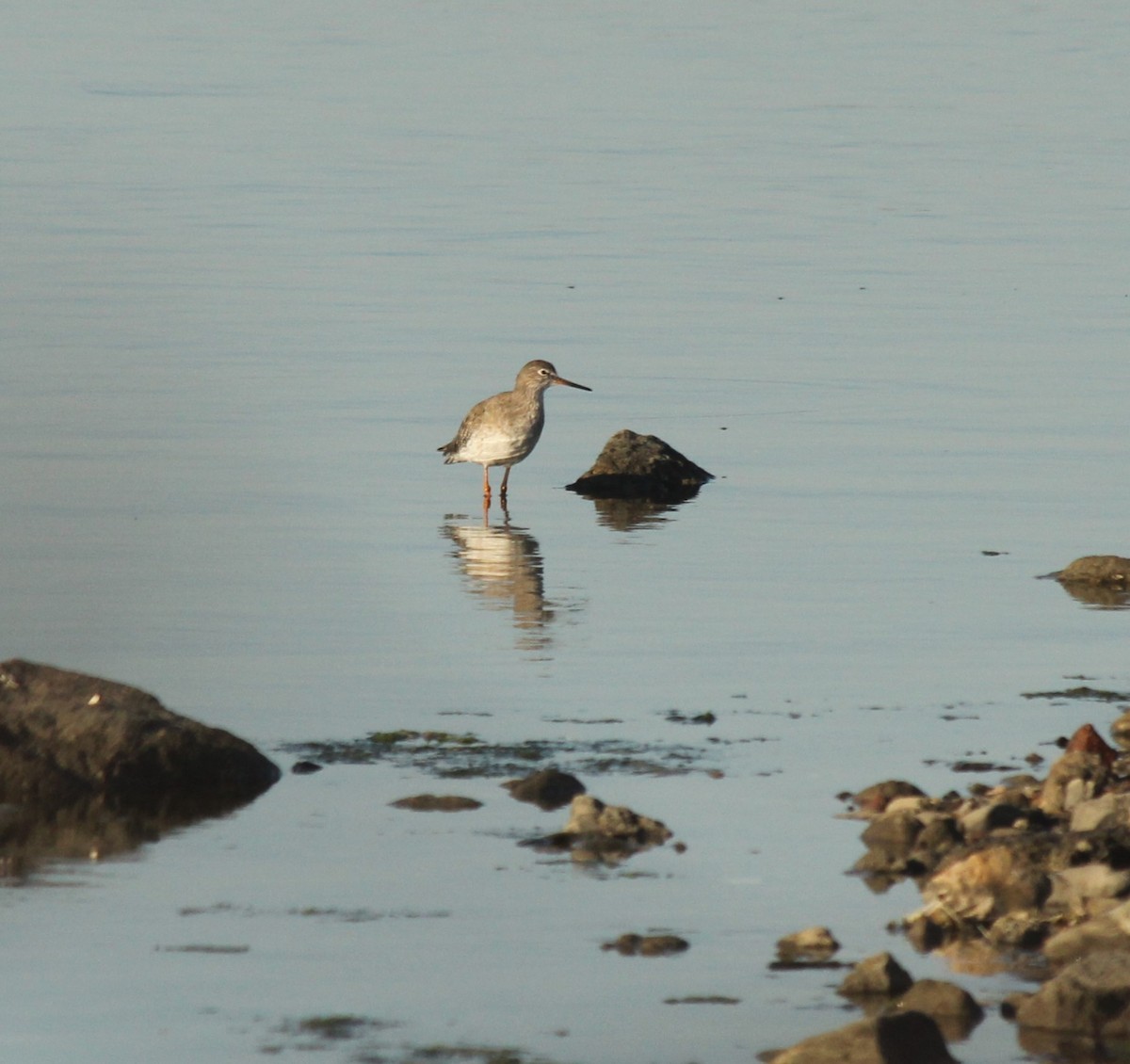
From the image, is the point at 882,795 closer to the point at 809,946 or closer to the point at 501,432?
the point at 809,946

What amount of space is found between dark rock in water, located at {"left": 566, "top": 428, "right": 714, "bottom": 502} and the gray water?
1.02ft

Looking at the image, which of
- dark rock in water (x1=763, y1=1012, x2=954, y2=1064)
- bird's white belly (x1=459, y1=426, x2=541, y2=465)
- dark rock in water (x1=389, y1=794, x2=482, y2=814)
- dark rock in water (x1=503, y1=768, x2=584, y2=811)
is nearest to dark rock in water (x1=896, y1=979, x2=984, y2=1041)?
dark rock in water (x1=763, y1=1012, x2=954, y2=1064)

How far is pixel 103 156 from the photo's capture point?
26.5 metres

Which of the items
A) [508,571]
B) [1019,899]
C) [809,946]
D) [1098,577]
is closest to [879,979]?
[809,946]

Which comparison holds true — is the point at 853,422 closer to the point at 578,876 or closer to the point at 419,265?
the point at 419,265

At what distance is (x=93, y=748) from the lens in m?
11.5

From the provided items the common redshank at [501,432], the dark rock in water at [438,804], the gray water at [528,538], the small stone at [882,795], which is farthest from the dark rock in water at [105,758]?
the common redshank at [501,432]

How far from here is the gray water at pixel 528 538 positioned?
6.70 m

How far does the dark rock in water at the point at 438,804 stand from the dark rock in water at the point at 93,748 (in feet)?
2.59

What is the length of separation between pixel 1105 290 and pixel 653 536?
598 inches

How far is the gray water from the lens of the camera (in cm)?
670

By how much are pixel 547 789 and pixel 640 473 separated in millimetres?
10186

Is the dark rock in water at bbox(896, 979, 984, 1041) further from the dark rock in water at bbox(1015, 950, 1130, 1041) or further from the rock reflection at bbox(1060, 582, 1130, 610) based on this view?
the rock reflection at bbox(1060, 582, 1130, 610)

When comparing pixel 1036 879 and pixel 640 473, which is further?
pixel 640 473
